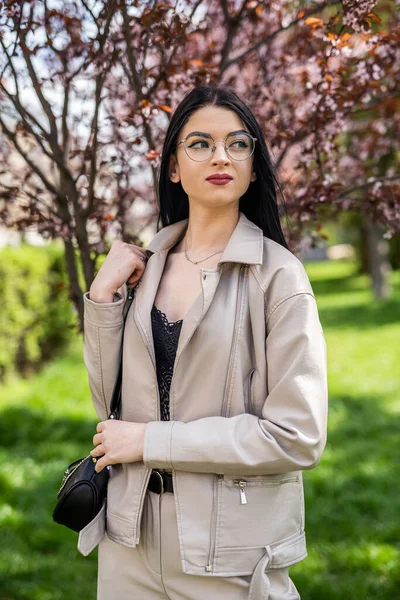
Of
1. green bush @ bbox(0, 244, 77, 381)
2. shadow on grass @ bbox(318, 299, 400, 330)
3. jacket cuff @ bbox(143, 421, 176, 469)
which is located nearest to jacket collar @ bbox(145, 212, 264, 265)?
jacket cuff @ bbox(143, 421, 176, 469)

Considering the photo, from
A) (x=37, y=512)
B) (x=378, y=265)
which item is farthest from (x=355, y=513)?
(x=378, y=265)

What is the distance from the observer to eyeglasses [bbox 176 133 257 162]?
1.81m

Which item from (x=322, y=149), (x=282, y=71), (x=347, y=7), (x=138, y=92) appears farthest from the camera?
(x=282, y=71)

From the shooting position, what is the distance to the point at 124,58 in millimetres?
2668

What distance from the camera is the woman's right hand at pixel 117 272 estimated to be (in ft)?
6.22

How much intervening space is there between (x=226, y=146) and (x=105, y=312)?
1.75ft

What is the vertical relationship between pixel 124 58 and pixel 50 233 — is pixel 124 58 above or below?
above

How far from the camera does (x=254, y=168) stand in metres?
1.91

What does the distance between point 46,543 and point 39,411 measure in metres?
2.18

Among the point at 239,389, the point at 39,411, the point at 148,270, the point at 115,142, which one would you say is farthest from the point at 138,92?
the point at 39,411

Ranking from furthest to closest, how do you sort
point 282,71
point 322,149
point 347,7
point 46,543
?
point 46,543 → point 282,71 → point 322,149 → point 347,7

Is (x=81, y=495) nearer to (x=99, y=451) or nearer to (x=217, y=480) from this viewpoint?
(x=99, y=451)

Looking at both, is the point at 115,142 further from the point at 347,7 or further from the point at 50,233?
the point at 347,7

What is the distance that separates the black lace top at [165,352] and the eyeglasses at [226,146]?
0.43m
